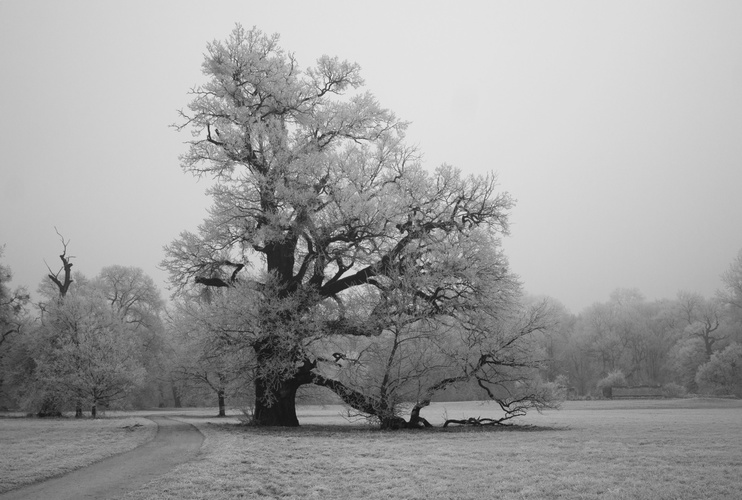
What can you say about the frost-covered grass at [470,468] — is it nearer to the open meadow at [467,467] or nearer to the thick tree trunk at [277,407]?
the open meadow at [467,467]

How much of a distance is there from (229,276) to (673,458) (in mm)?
20190

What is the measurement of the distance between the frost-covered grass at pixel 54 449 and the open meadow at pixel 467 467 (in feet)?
1.15

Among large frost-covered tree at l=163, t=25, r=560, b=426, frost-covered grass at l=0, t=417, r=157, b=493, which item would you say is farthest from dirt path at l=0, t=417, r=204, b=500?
large frost-covered tree at l=163, t=25, r=560, b=426

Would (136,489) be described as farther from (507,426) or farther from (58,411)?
(58,411)

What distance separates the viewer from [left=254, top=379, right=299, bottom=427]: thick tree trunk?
25.0m

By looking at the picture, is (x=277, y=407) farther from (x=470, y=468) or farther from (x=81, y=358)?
(x=81, y=358)

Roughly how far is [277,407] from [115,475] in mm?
13292

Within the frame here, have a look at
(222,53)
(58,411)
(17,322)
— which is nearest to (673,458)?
(222,53)

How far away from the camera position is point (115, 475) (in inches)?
479

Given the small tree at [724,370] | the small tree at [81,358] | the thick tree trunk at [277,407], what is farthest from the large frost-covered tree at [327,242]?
the small tree at [724,370]

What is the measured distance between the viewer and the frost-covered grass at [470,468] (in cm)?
994

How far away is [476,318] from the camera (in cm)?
2353

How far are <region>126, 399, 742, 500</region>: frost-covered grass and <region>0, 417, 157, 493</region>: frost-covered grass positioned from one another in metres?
2.93

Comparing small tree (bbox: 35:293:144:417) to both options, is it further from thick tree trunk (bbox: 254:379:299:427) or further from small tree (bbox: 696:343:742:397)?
small tree (bbox: 696:343:742:397)
